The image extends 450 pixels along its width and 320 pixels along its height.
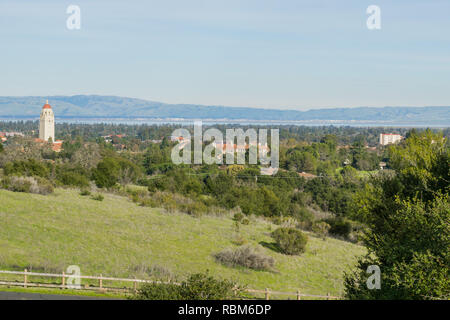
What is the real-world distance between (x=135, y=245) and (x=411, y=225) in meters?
11.0

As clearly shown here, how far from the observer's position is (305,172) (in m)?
66.0

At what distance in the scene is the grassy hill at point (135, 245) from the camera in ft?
55.1

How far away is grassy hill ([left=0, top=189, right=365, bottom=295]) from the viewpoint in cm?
1678

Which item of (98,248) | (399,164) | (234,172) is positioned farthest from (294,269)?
(234,172)

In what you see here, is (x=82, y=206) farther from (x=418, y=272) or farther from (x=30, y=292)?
(x=418, y=272)

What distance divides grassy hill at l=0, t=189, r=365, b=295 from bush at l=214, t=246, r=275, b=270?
0.36m

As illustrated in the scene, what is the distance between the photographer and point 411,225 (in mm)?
12500

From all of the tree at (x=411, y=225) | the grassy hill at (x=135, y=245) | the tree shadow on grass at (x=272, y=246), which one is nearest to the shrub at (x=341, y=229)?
the grassy hill at (x=135, y=245)

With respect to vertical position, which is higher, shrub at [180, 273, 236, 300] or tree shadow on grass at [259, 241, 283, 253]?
shrub at [180, 273, 236, 300]

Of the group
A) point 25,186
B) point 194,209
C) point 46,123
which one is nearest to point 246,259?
point 194,209

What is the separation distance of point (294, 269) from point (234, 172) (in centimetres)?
3505

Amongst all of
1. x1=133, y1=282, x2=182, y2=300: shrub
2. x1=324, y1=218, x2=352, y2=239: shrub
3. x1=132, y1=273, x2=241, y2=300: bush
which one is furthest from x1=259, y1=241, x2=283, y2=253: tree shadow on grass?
x1=133, y1=282, x2=182, y2=300: shrub

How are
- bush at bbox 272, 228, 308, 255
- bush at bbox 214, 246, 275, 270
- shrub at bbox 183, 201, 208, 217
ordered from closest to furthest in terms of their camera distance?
bush at bbox 214, 246, 275, 270, bush at bbox 272, 228, 308, 255, shrub at bbox 183, 201, 208, 217

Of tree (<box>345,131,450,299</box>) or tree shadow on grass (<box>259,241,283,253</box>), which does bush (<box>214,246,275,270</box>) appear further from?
tree (<box>345,131,450,299</box>)
